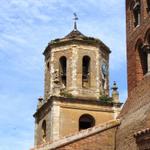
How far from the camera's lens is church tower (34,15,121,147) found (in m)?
35.5

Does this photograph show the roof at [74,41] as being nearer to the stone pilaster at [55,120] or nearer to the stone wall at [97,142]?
the stone pilaster at [55,120]

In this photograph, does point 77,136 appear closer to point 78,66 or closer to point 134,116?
point 134,116

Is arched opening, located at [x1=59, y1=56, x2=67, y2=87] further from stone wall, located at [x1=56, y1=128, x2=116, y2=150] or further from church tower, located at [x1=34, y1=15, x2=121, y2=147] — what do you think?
stone wall, located at [x1=56, y1=128, x2=116, y2=150]

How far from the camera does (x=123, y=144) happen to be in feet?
57.7

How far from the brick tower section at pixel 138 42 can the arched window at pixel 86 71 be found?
16665mm

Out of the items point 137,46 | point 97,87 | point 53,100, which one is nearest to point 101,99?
point 97,87

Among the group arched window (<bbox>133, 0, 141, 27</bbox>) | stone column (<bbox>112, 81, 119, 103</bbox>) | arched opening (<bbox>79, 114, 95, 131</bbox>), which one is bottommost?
arched window (<bbox>133, 0, 141, 27</bbox>)

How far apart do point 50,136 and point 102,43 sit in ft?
23.1

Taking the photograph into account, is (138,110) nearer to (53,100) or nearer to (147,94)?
(147,94)

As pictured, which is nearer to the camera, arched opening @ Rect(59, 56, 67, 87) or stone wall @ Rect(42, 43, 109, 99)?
stone wall @ Rect(42, 43, 109, 99)

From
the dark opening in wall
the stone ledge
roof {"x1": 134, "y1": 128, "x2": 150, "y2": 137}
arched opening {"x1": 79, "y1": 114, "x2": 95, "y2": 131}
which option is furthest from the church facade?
roof {"x1": 134, "y1": 128, "x2": 150, "y2": 137}

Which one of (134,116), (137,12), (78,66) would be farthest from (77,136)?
(78,66)

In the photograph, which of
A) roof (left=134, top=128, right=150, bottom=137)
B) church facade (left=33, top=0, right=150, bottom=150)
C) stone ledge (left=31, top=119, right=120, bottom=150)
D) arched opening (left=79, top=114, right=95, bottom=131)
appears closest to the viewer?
roof (left=134, top=128, right=150, bottom=137)

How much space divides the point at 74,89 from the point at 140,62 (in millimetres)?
17077
